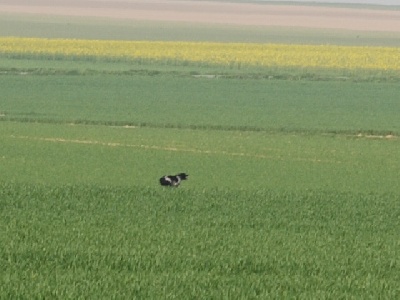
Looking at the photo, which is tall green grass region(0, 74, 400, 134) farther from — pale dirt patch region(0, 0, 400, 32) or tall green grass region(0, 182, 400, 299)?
pale dirt patch region(0, 0, 400, 32)

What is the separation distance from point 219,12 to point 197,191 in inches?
5445

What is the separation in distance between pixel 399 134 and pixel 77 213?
22.4 metres

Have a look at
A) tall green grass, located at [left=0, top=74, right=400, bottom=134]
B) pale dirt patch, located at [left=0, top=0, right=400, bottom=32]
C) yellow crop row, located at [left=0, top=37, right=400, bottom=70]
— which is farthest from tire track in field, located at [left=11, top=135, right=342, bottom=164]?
pale dirt patch, located at [left=0, top=0, right=400, bottom=32]

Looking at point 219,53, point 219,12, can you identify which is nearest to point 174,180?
point 219,53

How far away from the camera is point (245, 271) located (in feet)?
49.6

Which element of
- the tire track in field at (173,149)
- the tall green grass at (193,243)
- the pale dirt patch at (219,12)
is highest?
the tall green grass at (193,243)

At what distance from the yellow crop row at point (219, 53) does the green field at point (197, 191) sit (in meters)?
16.5

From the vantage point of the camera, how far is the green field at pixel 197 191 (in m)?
14.5

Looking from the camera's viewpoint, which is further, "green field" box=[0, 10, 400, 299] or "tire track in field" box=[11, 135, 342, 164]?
"tire track in field" box=[11, 135, 342, 164]

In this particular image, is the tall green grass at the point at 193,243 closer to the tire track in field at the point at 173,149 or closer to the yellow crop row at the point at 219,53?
the tire track in field at the point at 173,149

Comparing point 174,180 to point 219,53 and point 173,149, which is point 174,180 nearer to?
point 173,149

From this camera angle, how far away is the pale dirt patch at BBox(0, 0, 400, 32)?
144 m

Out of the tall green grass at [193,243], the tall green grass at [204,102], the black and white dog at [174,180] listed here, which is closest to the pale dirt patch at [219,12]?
the tall green grass at [204,102]

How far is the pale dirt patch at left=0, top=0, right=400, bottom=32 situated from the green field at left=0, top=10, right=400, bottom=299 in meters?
84.3
